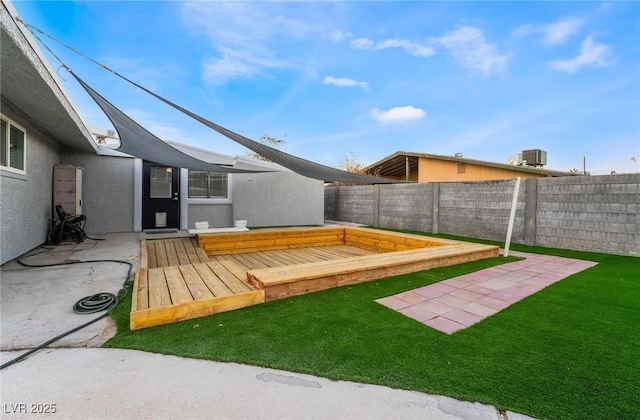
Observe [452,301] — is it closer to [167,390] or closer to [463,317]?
[463,317]

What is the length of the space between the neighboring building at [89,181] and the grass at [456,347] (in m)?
2.77

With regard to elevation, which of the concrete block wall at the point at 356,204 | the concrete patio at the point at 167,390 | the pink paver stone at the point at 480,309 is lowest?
the concrete patio at the point at 167,390

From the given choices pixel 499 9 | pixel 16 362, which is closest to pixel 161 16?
pixel 16 362

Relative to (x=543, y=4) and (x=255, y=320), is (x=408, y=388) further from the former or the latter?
(x=543, y=4)

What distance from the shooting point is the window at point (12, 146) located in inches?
150

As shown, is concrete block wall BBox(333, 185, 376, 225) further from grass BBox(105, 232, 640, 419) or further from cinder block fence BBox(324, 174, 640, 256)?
grass BBox(105, 232, 640, 419)

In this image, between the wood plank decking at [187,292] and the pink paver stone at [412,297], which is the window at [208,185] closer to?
the wood plank decking at [187,292]

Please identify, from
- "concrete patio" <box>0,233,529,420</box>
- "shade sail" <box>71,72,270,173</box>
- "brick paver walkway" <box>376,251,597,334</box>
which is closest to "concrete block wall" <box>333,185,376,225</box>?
"shade sail" <box>71,72,270,173</box>

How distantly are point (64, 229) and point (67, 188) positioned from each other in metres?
0.92

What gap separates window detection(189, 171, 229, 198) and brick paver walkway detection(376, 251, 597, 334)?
695 centimetres

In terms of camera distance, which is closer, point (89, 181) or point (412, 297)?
point (412, 297)

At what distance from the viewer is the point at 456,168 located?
12102 millimetres

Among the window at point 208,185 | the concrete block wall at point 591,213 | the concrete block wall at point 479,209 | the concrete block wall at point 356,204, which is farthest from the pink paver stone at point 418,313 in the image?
the concrete block wall at point 356,204

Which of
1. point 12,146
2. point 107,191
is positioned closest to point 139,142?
point 12,146
